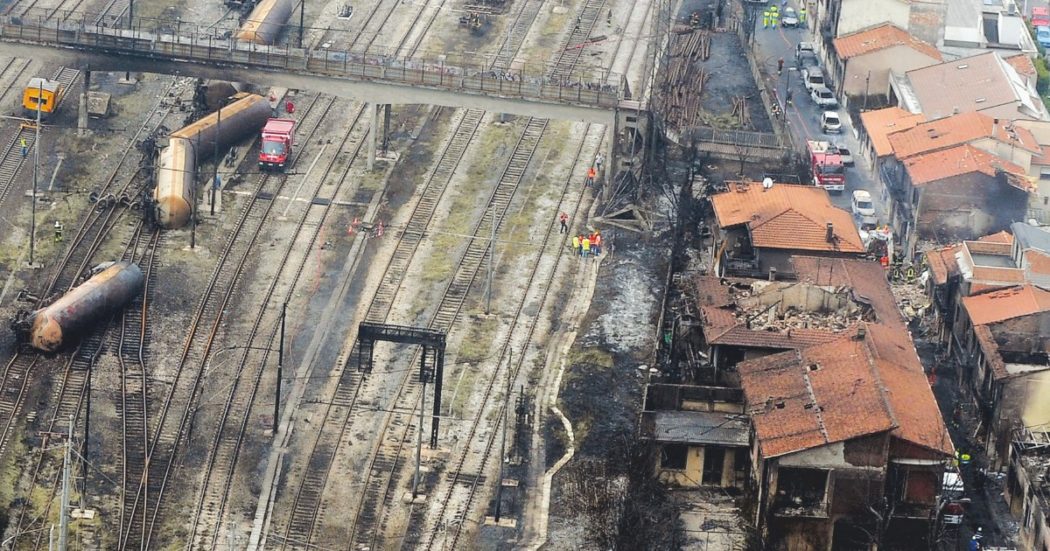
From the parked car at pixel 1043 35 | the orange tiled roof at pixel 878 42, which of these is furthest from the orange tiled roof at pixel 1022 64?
the parked car at pixel 1043 35

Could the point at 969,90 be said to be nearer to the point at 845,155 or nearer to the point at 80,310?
the point at 845,155

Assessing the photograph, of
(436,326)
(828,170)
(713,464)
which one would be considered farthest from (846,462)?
(828,170)

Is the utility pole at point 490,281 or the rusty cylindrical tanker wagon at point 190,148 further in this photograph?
the rusty cylindrical tanker wagon at point 190,148

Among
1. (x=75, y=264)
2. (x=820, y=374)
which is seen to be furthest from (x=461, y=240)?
(x=820, y=374)

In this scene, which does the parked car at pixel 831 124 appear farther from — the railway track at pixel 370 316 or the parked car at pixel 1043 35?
the parked car at pixel 1043 35

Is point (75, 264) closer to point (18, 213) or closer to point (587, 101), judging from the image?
point (18, 213)
